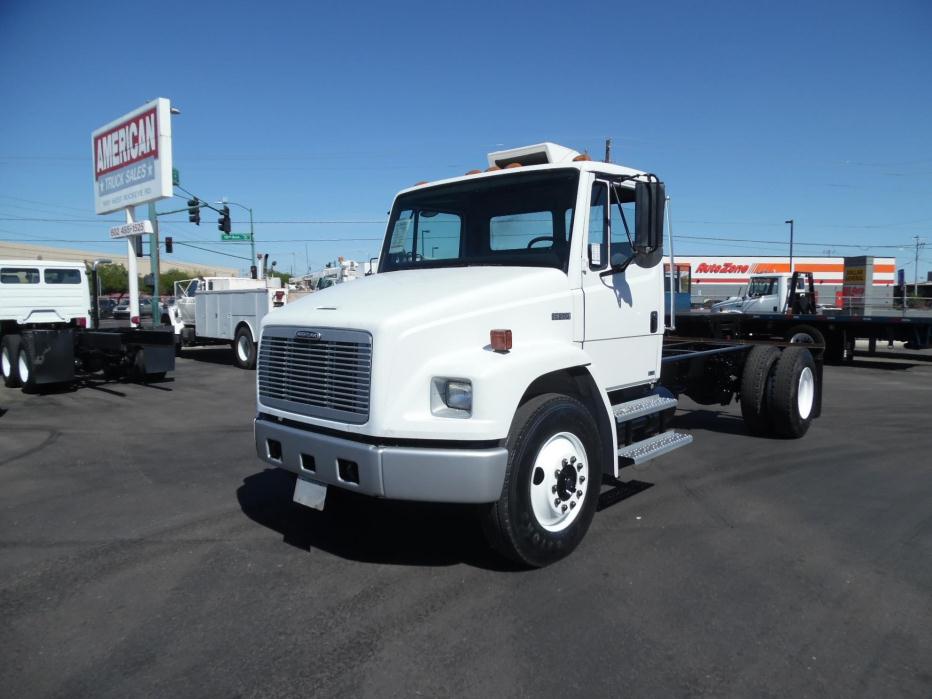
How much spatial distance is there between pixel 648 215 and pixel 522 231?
90 centimetres

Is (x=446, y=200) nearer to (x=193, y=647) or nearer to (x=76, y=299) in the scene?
(x=193, y=647)

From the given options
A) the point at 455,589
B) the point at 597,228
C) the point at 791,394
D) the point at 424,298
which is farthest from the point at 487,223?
the point at 791,394

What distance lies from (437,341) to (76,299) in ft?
47.4

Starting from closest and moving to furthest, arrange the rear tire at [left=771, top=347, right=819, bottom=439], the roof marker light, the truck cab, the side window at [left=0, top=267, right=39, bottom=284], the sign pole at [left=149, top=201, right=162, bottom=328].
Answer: the roof marker light → the rear tire at [left=771, top=347, right=819, bottom=439] → the side window at [left=0, top=267, right=39, bottom=284] → the sign pole at [left=149, top=201, right=162, bottom=328] → the truck cab

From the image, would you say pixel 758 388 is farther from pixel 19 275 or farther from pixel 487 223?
pixel 19 275

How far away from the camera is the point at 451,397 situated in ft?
12.4

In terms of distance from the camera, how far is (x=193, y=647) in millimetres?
3311

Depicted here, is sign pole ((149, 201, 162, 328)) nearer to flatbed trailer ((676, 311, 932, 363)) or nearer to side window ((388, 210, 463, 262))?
side window ((388, 210, 463, 262))

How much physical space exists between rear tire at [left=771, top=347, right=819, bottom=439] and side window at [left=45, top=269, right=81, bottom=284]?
1459 centimetres

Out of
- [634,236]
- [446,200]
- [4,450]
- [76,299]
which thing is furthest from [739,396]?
[76,299]

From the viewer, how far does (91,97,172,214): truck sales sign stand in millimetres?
16875

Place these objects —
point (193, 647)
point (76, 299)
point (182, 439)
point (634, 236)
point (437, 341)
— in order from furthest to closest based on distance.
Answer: point (76, 299)
point (182, 439)
point (634, 236)
point (437, 341)
point (193, 647)

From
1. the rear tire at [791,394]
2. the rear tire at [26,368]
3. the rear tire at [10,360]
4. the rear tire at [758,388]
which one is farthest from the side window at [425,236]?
the rear tire at [10,360]

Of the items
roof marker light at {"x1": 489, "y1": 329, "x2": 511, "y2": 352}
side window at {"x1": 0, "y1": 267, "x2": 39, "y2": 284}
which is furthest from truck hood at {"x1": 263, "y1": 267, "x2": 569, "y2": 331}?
side window at {"x1": 0, "y1": 267, "x2": 39, "y2": 284}
